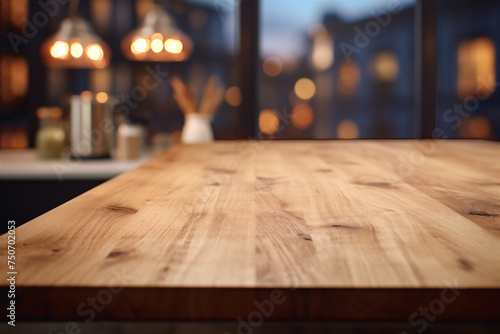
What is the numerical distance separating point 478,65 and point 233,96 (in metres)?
5.06

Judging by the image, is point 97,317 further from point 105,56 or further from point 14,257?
point 105,56

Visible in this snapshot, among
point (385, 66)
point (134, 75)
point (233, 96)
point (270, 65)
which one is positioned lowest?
point (233, 96)

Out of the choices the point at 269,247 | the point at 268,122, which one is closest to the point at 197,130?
the point at 268,122

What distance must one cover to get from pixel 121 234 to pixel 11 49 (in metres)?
2.90

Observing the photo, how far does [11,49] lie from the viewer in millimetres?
3184

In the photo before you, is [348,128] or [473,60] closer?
[473,60]

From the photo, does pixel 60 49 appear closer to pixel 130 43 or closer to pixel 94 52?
pixel 94 52

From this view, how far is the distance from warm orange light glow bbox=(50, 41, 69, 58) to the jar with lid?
279 millimetres

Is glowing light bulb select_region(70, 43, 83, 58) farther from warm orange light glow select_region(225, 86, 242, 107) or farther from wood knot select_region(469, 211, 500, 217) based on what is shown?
wood knot select_region(469, 211, 500, 217)

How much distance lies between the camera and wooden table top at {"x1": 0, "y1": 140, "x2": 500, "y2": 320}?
1.51 feet

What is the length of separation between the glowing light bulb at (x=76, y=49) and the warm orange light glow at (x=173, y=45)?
0.39 meters

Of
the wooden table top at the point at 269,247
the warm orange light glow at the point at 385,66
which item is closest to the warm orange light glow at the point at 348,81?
the warm orange light glow at the point at 385,66

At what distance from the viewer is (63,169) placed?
7.80 feet

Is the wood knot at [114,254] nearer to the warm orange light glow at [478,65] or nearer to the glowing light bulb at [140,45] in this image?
the glowing light bulb at [140,45]
